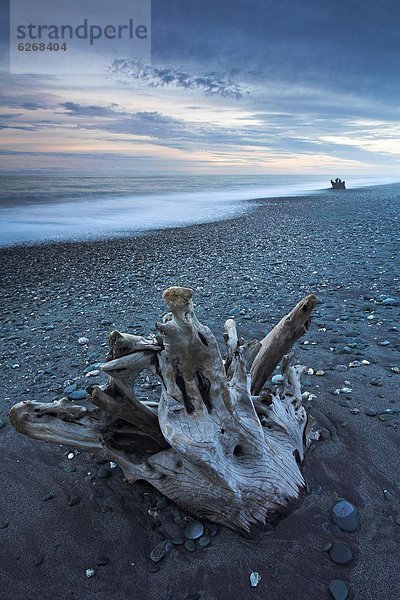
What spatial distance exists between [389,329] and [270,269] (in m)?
4.66

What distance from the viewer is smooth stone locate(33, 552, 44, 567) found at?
343 centimetres

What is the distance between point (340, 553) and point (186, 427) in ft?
4.68

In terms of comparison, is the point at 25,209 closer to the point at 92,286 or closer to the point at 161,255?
the point at 161,255

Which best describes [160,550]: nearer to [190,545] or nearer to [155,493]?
[190,545]

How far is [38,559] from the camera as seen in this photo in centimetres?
346

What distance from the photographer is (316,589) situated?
3123 mm

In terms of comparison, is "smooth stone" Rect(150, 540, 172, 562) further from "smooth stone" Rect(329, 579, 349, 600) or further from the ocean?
the ocean

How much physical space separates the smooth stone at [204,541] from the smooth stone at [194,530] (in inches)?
1.2

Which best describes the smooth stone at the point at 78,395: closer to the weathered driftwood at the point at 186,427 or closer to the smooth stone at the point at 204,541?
the weathered driftwood at the point at 186,427

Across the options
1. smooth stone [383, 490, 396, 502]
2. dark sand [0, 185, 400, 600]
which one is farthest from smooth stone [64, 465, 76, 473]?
smooth stone [383, 490, 396, 502]

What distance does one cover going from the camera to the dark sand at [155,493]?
3.25 m

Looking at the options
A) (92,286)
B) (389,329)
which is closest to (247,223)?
(92,286)

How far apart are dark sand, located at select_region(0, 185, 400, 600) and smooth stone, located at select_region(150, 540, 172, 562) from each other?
50 mm

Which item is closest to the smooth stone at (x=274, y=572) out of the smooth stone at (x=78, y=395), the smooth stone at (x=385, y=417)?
the smooth stone at (x=385, y=417)
